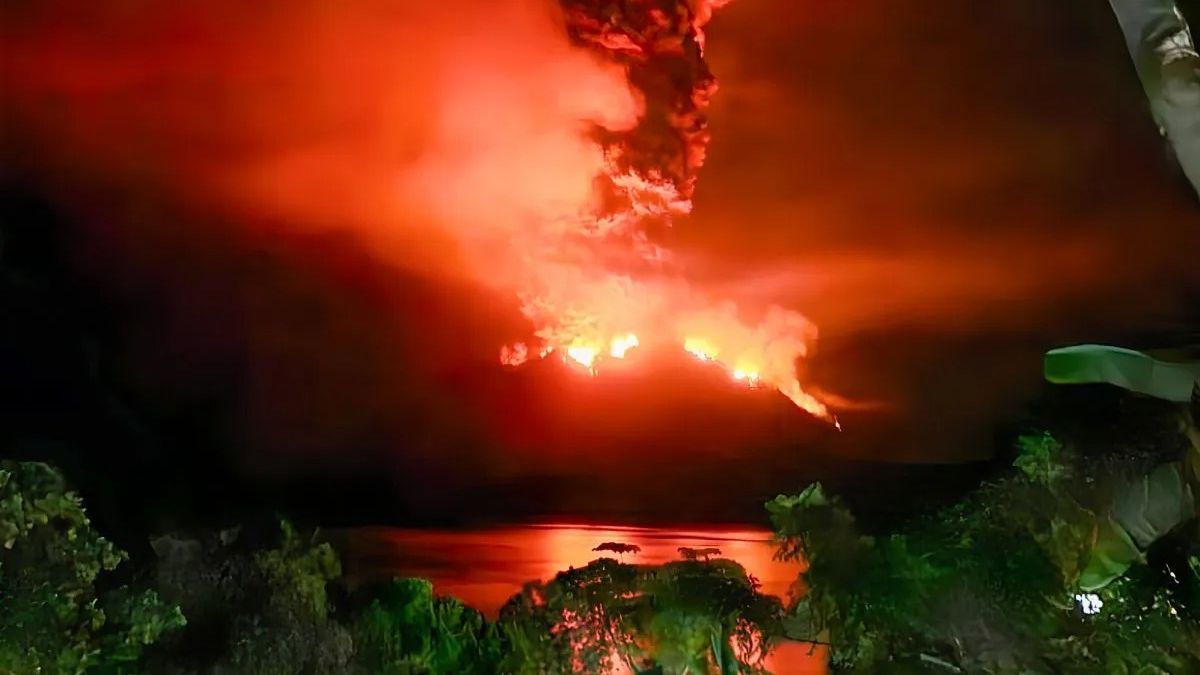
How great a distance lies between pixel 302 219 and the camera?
4.02 metres

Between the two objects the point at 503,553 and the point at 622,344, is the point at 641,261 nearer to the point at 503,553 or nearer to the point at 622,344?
the point at 622,344

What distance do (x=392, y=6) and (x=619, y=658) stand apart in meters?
2.48

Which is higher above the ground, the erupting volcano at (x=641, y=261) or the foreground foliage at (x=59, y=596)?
the erupting volcano at (x=641, y=261)

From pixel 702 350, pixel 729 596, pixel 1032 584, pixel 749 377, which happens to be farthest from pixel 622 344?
pixel 1032 584

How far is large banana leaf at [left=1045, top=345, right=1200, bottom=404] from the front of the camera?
3201mm

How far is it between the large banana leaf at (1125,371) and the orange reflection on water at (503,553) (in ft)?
3.93

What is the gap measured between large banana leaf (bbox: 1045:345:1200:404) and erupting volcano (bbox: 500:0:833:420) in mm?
988

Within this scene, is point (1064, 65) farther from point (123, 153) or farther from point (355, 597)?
point (123, 153)

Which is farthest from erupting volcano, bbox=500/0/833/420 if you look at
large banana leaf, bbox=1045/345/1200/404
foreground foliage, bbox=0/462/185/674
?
foreground foliage, bbox=0/462/185/674

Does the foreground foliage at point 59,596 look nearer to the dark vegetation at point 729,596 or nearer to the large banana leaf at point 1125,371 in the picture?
the dark vegetation at point 729,596

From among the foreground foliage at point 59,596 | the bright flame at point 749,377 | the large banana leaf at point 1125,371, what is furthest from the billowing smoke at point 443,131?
the foreground foliage at point 59,596

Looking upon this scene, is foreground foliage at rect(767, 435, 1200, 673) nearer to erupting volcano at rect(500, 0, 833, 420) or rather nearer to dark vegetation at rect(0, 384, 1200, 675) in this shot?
dark vegetation at rect(0, 384, 1200, 675)

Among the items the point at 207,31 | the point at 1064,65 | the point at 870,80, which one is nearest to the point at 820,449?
the point at 870,80

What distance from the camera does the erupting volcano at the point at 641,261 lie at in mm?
4004
